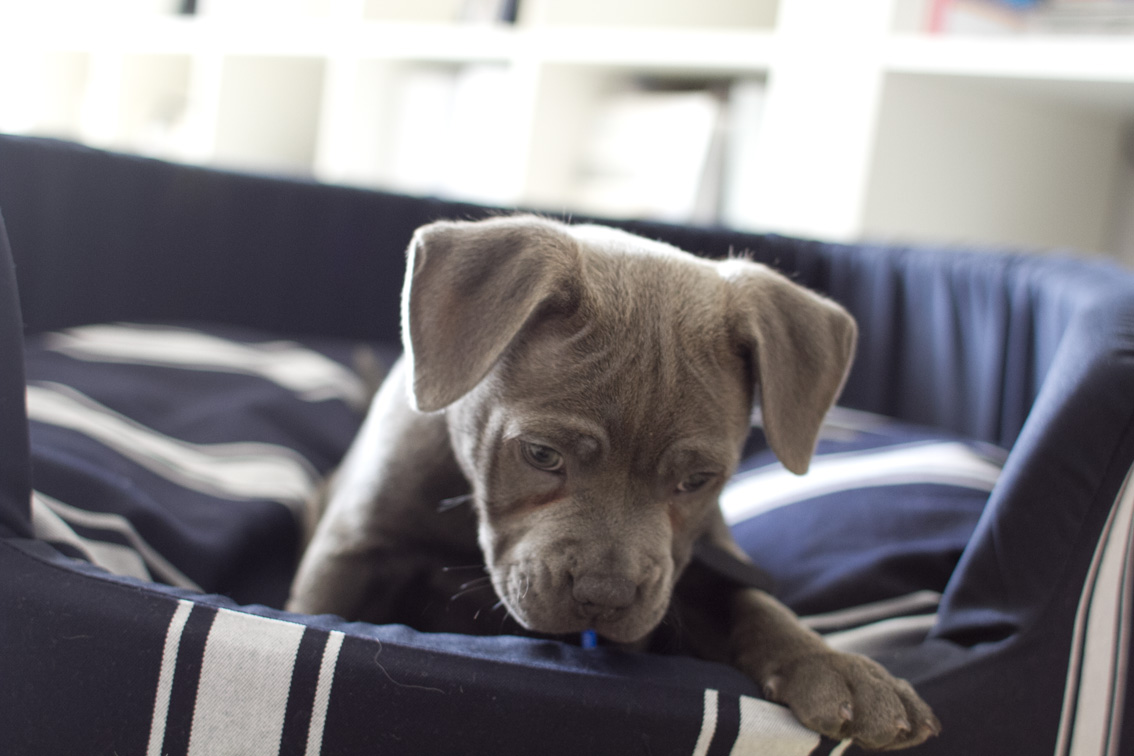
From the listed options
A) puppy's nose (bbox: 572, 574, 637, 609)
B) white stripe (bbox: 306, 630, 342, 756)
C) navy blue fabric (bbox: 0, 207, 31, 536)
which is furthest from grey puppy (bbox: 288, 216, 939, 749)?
navy blue fabric (bbox: 0, 207, 31, 536)

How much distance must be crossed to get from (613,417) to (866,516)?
81 cm

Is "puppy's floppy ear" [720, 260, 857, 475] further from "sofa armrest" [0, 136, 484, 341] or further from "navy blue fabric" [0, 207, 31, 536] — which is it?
"sofa armrest" [0, 136, 484, 341]

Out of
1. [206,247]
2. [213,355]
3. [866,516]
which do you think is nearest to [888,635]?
[866,516]

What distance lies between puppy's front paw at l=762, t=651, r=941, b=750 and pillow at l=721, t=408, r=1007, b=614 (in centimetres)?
42

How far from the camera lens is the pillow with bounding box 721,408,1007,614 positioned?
1.69 m

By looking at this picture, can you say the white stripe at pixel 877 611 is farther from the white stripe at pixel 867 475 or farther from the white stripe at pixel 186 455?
the white stripe at pixel 186 455

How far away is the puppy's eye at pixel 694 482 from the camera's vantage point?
4.50 feet

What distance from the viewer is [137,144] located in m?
5.14

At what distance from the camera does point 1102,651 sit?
138 cm

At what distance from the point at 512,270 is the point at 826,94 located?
6.48 ft

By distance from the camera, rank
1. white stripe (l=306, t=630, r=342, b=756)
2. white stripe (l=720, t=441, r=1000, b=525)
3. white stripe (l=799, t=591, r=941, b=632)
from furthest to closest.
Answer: white stripe (l=720, t=441, r=1000, b=525) → white stripe (l=799, t=591, r=941, b=632) → white stripe (l=306, t=630, r=342, b=756)

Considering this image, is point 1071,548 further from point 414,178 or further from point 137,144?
point 137,144

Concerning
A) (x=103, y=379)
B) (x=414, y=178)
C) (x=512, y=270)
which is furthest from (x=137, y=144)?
(x=512, y=270)

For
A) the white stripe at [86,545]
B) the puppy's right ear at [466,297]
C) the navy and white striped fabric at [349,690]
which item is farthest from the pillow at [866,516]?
the white stripe at [86,545]
